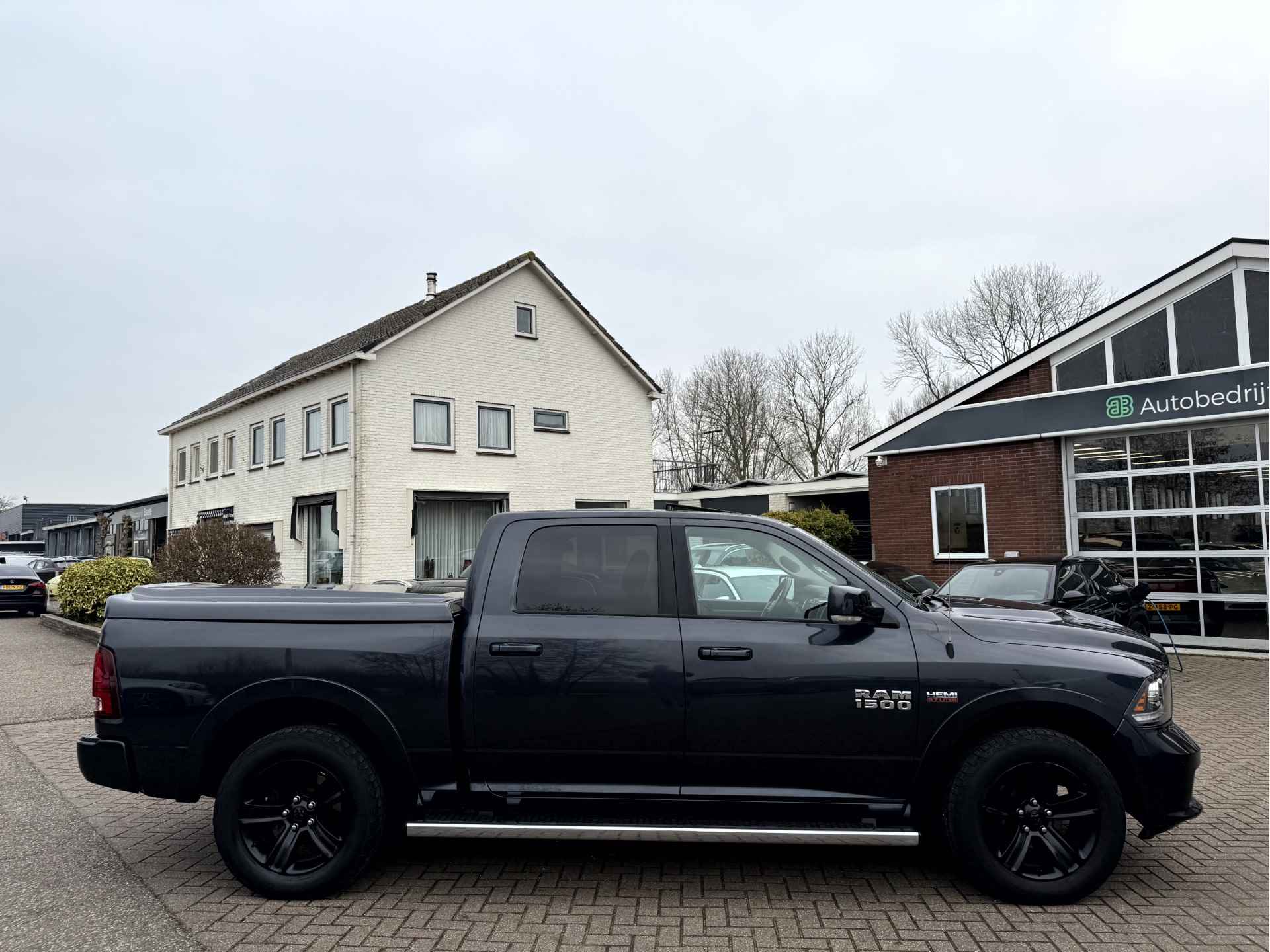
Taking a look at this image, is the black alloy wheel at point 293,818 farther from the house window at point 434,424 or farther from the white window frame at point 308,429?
the white window frame at point 308,429

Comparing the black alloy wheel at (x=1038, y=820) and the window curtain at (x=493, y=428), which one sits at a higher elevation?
the window curtain at (x=493, y=428)

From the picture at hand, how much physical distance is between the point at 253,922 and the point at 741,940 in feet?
7.00

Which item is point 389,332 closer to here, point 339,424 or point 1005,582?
point 339,424

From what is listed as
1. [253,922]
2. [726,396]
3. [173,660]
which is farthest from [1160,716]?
[726,396]

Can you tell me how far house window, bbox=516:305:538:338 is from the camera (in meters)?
25.3

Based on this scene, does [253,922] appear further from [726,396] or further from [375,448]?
[726,396]

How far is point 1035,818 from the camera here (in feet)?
13.5

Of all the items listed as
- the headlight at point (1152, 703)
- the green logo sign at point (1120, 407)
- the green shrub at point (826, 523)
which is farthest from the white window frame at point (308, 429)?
the headlight at point (1152, 703)

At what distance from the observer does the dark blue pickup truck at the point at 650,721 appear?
410 cm

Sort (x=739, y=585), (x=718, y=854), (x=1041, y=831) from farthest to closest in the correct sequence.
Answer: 1. (x=718, y=854)
2. (x=739, y=585)
3. (x=1041, y=831)

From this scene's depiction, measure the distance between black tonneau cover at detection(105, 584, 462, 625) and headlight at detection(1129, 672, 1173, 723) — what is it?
3170 millimetres

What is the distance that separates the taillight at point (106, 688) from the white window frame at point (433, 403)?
18593 mm

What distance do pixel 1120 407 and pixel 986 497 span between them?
250 cm

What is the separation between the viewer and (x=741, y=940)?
148 inches
